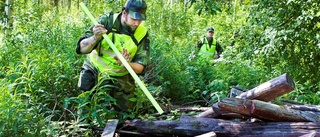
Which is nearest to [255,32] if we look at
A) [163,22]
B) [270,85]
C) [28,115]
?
[270,85]

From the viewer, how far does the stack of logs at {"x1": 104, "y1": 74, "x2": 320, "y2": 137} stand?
3.52 metres

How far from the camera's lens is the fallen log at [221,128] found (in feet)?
11.5

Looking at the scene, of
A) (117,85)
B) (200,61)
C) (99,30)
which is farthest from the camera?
(200,61)

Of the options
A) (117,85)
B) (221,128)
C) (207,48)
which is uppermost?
(207,48)

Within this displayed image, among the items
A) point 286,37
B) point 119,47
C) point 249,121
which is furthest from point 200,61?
point 249,121

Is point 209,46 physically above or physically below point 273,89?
above

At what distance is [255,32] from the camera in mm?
7242

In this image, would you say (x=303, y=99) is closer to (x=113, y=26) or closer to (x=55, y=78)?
(x=113, y=26)

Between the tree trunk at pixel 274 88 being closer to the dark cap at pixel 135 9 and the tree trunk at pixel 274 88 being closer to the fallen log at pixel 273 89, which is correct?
the fallen log at pixel 273 89

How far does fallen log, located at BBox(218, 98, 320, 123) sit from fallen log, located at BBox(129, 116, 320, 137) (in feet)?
0.29

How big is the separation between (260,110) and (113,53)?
1.80 metres

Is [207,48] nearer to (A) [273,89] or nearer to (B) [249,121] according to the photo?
(A) [273,89]

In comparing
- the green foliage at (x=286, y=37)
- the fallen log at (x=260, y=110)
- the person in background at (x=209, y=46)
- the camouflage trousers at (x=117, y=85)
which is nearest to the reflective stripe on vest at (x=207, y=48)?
the person in background at (x=209, y=46)

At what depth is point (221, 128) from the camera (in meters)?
3.73
